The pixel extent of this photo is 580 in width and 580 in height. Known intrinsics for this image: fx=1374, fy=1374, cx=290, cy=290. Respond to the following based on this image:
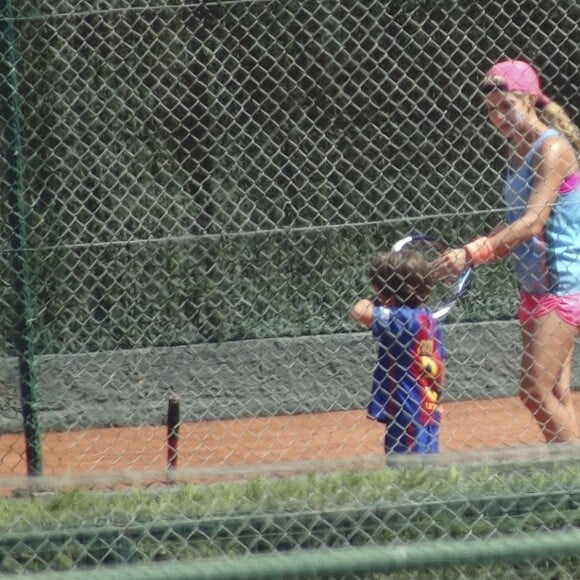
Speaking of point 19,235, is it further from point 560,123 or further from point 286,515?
point 560,123

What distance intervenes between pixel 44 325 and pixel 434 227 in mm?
1800

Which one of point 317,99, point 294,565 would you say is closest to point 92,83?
point 317,99

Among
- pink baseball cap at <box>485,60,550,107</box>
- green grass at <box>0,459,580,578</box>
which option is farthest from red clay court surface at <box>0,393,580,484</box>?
pink baseball cap at <box>485,60,550,107</box>

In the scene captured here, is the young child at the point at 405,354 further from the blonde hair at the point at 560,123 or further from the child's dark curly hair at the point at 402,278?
the blonde hair at the point at 560,123

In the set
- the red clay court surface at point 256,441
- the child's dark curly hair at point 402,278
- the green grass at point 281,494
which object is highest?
the child's dark curly hair at point 402,278

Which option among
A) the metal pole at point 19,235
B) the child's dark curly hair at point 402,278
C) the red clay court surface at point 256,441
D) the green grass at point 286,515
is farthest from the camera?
the red clay court surface at point 256,441

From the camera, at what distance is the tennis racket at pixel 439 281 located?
4.89m

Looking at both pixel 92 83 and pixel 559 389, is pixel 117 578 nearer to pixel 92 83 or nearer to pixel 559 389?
pixel 559 389

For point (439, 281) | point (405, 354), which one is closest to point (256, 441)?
point (439, 281)

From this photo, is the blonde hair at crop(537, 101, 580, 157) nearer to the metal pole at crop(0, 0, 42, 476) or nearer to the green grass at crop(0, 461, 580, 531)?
the green grass at crop(0, 461, 580, 531)

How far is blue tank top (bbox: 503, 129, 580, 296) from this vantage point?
462 cm

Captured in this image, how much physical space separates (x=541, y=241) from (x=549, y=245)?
0.11ft

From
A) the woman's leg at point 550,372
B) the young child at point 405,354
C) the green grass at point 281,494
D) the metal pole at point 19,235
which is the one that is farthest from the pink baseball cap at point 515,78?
the metal pole at point 19,235

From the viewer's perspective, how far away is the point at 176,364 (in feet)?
→ 21.1
